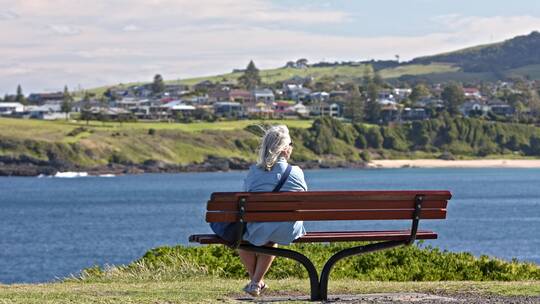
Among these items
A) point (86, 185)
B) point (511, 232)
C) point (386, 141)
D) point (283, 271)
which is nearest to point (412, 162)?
point (386, 141)

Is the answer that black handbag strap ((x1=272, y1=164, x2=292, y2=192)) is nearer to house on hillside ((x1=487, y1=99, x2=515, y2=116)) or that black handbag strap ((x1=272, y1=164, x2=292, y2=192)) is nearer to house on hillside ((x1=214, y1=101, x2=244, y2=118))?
house on hillside ((x1=214, y1=101, x2=244, y2=118))

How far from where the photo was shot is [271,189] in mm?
11125

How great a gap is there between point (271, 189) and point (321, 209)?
0.54m

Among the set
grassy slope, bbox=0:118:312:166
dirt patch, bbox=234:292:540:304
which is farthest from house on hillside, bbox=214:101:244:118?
dirt patch, bbox=234:292:540:304

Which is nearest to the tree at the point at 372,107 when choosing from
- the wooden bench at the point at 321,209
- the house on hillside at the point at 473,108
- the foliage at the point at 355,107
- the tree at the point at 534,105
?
the foliage at the point at 355,107

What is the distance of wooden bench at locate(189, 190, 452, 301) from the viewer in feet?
35.2

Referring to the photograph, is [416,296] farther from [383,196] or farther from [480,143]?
[480,143]

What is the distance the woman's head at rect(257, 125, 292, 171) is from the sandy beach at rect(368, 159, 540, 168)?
150 metres

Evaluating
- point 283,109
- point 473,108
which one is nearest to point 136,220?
point 283,109

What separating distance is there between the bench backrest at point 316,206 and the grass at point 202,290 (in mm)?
812

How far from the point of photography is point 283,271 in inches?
593

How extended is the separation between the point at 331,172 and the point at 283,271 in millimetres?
135776

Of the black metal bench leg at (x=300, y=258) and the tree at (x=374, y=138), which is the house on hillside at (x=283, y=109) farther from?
the black metal bench leg at (x=300, y=258)

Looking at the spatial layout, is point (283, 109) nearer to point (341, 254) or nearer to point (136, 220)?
point (136, 220)
